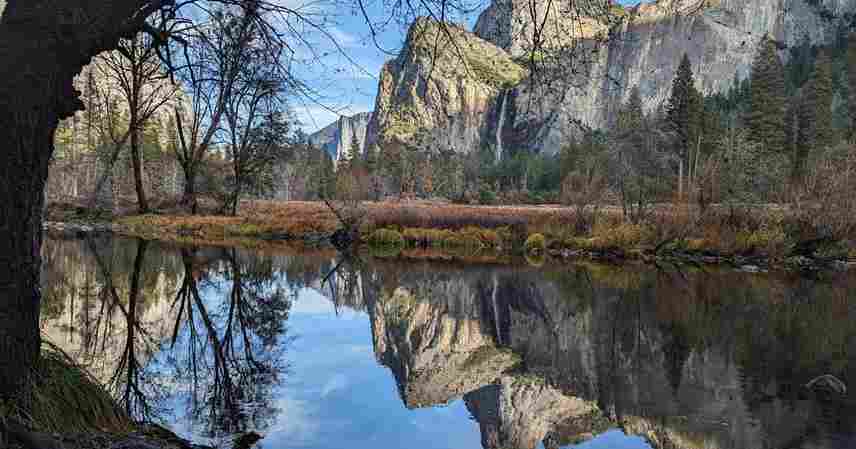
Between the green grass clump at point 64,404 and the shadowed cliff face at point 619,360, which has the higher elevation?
the green grass clump at point 64,404

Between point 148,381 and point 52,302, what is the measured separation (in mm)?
3903

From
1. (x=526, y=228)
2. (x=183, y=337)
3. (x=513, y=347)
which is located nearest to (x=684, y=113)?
(x=526, y=228)

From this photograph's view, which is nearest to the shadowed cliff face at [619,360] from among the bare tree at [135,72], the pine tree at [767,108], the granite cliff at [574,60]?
the granite cliff at [574,60]

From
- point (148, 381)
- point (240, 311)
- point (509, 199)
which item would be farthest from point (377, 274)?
point (509, 199)

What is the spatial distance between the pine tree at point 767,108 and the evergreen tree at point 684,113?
589 centimetres

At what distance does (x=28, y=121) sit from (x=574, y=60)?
295 cm

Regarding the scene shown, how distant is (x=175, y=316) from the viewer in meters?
7.38

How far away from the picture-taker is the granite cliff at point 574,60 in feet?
11.6

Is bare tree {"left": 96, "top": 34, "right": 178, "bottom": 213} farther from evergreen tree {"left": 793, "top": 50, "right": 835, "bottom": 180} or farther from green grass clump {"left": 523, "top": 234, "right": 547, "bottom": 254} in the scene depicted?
evergreen tree {"left": 793, "top": 50, "right": 835, "bottom": 180}

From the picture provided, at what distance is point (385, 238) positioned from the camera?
2222 cm

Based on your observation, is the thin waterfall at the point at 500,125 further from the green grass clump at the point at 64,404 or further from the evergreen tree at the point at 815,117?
the green grass clump at the point at 64,404

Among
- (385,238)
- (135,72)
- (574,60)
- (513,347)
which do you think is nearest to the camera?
(574,60)

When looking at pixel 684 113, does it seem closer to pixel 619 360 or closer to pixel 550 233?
pixel 550 233

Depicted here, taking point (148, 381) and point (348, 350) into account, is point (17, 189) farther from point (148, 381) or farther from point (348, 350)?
point (348, 350)
